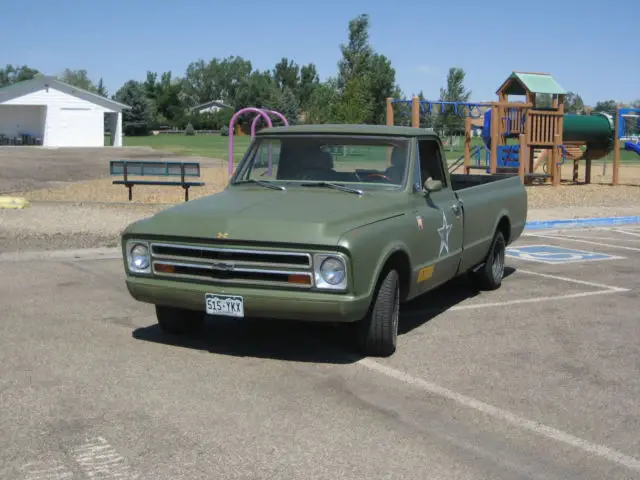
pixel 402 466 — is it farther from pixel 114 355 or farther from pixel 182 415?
pixel 114 355

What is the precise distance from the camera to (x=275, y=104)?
294 feet

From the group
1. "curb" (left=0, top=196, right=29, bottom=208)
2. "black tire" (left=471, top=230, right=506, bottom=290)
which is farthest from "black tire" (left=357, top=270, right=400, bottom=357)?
"curb" (left=0, top=196, right=29, bottom=208)

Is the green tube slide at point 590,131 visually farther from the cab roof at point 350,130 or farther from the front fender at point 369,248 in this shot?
the front fender at point 369,248

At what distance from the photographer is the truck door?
723 centimetres

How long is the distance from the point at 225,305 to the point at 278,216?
747mm

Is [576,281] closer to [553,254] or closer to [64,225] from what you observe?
[553,254]

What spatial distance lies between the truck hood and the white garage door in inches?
2102

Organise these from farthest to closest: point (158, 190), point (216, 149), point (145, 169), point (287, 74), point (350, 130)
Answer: point (287, 74), point (216, 149), point (158, 190), point (145, 169), point (350, 130)

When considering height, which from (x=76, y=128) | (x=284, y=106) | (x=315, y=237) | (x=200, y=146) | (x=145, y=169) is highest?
(x=284, y=106)

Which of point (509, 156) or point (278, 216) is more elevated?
point (509, 156)

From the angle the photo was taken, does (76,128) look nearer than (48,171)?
No

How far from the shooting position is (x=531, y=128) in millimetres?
A: 25906

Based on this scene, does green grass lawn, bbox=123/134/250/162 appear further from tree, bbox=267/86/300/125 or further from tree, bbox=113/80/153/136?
tree, bbox=113/80/153/136

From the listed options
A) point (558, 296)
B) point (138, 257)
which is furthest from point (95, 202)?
point (138, 257)
